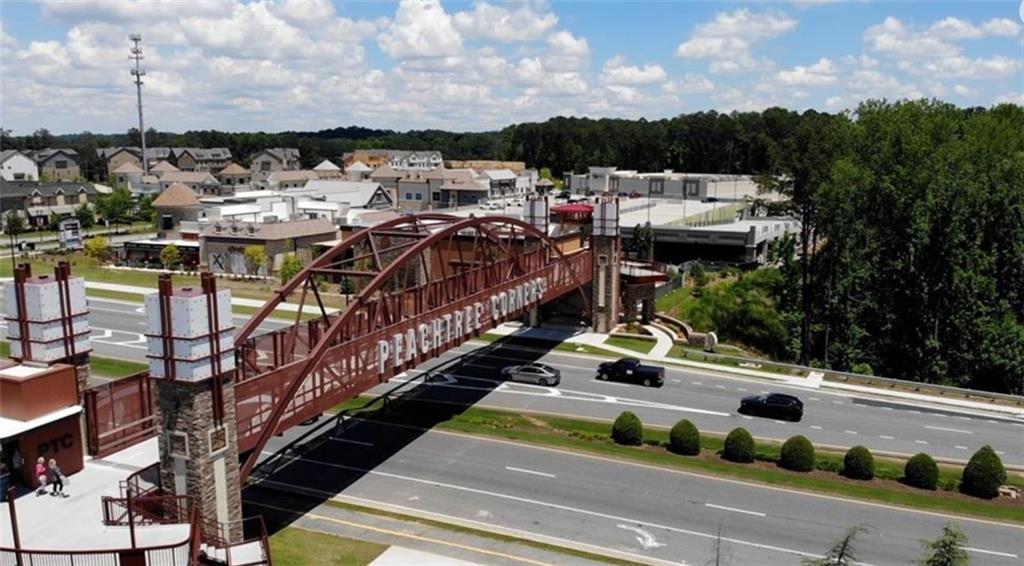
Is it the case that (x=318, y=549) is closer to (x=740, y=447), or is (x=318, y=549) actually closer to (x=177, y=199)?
(x=740, y=447)

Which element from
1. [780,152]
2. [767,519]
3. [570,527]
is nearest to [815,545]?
[767,519]

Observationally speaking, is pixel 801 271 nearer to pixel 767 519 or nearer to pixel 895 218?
pixel 895 218

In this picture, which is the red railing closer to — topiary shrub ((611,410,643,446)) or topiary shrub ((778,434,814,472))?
topiary shrub ((611,410,643,446))

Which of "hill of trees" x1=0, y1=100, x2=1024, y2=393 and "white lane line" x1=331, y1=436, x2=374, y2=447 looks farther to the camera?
"hill of trees" x1=0, y1=100, x2=1024, y2=393

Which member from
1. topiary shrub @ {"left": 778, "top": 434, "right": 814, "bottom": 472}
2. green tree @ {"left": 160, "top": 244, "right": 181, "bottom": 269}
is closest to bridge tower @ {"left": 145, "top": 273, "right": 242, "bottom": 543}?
topiary shrub @ {"left": 778, "top": 434, "right": 814, "bottom": 472}

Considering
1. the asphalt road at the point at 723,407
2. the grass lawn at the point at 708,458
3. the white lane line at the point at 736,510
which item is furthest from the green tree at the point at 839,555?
the asphalt road at the point at 723,407

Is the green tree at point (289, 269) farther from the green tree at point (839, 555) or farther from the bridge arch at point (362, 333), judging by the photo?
the green tree at point (839, 555)
